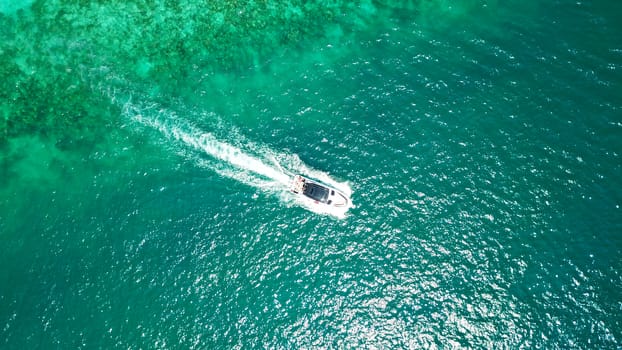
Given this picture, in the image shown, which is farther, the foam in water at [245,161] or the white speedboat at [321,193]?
the foam in water at [245,161]

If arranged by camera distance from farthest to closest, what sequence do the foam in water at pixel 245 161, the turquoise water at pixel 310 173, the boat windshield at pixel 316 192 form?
the foam in water at pixel 245 161 → the boat windshield at pixel 316 192 → the turquoise water at pixel 310 173

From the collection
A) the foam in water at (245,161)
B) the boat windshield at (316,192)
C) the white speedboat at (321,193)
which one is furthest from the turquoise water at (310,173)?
the boat windshield at (316,192)

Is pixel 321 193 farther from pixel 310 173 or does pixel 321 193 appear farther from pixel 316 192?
pixel 310 173

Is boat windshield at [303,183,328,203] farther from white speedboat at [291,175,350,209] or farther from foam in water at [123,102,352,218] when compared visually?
foam in water at [123,102,352,218]

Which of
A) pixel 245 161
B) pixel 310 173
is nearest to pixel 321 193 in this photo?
pixel 310 173

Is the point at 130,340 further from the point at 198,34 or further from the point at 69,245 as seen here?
the point at 198,34

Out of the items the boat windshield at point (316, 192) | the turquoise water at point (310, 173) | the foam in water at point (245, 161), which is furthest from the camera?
the foam in water at point (245, 161)

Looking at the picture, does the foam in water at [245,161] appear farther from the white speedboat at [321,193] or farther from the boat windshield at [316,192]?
the boat windshield at [316,192]
